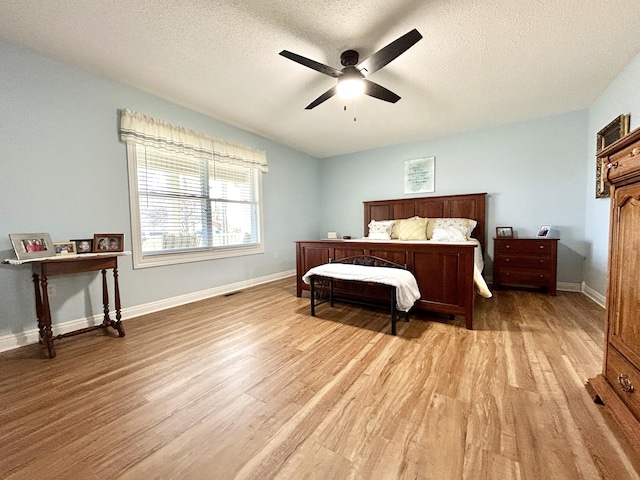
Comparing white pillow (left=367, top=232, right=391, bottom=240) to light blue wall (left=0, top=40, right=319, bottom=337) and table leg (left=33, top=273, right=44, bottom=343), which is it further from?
table leg (left=33, top=273, right=44, bottom=343)

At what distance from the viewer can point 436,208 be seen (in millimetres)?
4316

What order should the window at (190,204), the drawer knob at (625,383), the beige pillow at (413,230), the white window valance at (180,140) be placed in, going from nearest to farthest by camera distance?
the drawer knob at (625,383) < the white window valance at (180,140) < the window at (190,204) < the beige pillow at (413,230)

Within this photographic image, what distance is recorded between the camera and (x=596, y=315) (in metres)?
2.58

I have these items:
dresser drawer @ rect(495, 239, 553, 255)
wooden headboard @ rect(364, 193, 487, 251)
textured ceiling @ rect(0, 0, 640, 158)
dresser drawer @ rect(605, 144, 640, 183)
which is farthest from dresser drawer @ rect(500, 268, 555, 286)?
dresser drawer @ rect(605, 144, 640, 183)

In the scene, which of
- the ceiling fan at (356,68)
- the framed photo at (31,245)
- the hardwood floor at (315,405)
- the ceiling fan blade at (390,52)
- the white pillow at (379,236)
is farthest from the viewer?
the white pillow at (379,236)

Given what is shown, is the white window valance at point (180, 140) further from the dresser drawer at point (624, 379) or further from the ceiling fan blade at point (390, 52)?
the dresser drawer at point (624, 379)

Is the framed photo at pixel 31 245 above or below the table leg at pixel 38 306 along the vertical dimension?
above

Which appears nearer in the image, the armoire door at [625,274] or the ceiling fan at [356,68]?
the armoire door at [625,274]

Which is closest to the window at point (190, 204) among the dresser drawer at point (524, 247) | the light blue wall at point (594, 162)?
the dresser drawer at point (524, 247)

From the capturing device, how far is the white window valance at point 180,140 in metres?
2.71

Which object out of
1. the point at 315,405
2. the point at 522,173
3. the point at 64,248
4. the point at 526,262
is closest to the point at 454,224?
the point at 526,262

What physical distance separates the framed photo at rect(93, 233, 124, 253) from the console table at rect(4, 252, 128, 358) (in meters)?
0.16

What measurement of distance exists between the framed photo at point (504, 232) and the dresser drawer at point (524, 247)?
29 cm

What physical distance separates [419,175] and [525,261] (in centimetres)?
210
